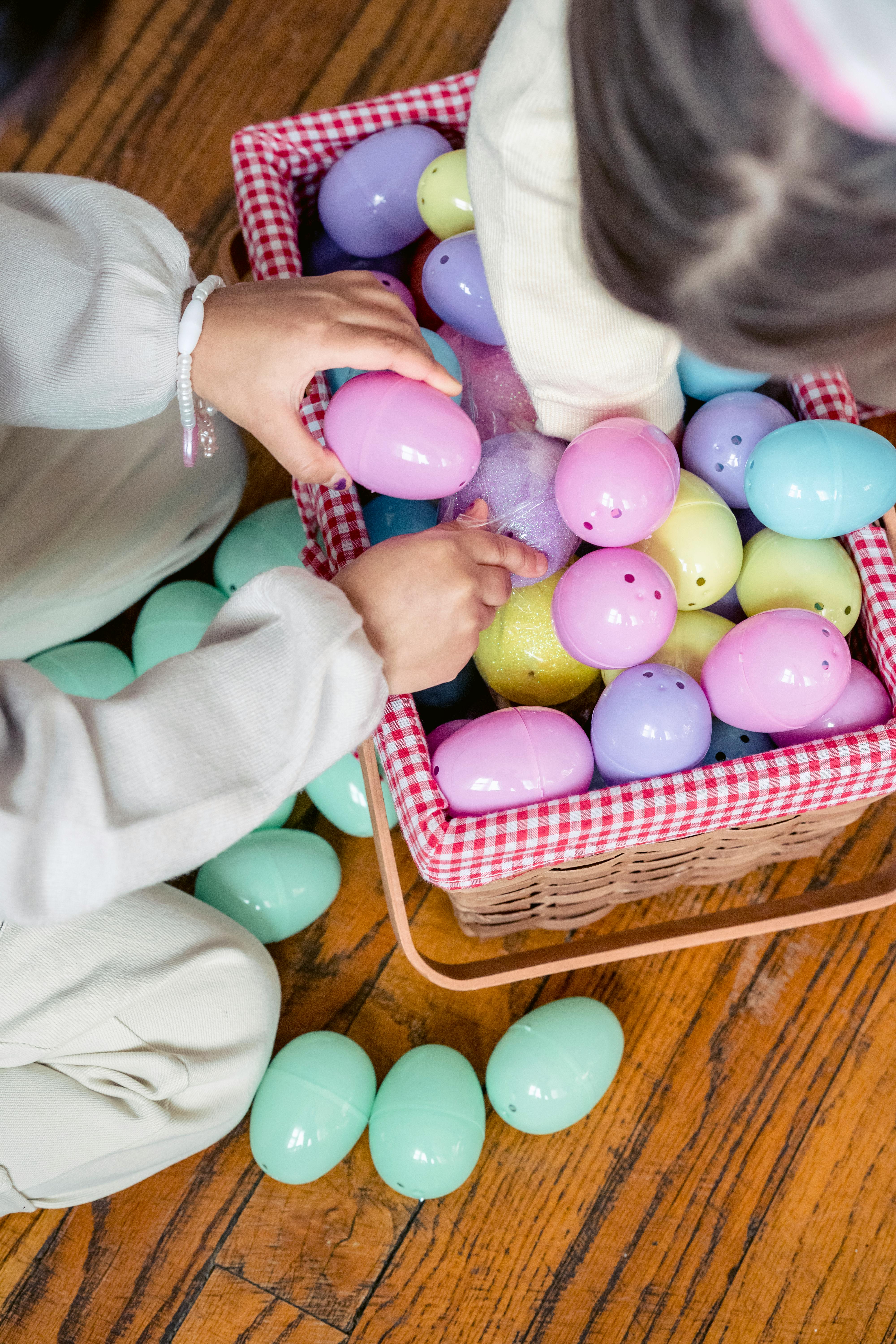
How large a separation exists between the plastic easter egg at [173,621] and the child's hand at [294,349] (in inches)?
11.0

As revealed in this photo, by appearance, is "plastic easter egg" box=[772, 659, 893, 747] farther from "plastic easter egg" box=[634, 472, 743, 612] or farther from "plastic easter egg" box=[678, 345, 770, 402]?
"plastic easter egg" box=[678, 345, 770, 402]

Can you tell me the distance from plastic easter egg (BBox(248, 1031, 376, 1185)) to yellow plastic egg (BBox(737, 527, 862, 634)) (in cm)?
52

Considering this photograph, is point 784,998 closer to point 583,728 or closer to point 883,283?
point 583,728

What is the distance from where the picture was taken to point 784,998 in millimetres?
954

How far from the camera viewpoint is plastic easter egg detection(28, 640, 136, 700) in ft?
3.07

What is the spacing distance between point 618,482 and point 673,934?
410 millimetres

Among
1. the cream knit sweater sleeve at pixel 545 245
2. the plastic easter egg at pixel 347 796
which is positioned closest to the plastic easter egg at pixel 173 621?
the plastic easter egg at pixel 347 796

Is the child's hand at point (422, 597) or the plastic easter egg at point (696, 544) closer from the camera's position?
Answer: the child's hand at point (422, 597)

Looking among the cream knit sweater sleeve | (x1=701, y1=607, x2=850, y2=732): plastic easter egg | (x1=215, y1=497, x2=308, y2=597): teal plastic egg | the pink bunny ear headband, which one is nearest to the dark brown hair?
the pink bunny ear headband

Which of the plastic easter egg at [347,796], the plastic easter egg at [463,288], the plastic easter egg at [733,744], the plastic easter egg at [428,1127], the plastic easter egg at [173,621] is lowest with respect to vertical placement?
the plastic easter egg at [428,1127]

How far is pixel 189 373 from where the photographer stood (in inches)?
27.0

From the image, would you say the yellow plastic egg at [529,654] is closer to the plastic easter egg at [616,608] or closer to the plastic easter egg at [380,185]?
the plastic easter egg at [616,608]

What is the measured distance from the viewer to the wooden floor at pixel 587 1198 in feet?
2.86

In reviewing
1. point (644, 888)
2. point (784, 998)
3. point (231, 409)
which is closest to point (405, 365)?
point (231, 409)
